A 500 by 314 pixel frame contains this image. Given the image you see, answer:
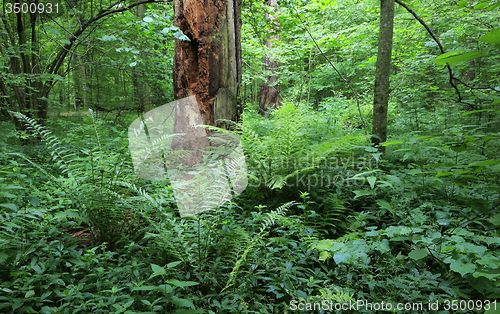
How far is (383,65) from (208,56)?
7.22 feet

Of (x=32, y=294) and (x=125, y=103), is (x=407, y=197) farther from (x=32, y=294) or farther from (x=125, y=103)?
(x=125, y=103)

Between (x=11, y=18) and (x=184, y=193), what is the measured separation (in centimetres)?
723

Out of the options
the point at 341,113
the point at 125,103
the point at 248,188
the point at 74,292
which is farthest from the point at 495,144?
the point at 125,103

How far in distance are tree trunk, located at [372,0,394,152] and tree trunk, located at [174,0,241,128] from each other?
6.09 ft

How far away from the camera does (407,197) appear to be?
2447 mm

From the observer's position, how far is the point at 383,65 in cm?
332

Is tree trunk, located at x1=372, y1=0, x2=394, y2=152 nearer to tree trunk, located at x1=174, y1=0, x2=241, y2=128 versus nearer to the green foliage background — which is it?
the green foliage background

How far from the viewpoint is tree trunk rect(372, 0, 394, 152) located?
3.26 meters

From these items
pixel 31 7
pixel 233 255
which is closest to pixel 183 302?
pixel 233 255

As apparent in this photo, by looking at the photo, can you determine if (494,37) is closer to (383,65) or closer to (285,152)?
(285,152)

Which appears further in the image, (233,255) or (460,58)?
(233,255)

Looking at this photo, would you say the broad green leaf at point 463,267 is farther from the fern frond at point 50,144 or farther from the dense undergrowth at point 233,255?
the fern frond at point 50,144

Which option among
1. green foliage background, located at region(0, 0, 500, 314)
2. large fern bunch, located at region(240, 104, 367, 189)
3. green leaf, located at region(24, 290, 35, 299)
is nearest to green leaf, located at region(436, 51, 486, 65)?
green foliage background, located at region(0, 0, 500, 314)

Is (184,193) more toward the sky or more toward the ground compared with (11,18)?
more toward the ground
